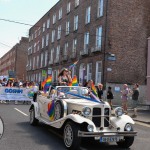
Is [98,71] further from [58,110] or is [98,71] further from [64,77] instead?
[58,110]

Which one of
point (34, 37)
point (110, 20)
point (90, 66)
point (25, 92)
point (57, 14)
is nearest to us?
point (25, 92)

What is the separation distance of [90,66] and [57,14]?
51.7ft

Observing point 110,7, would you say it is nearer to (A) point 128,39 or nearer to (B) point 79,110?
(A) point 128,39

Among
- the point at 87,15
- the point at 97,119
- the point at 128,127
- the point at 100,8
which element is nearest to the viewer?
the point at 97,119

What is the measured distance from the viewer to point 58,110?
8.64 meters

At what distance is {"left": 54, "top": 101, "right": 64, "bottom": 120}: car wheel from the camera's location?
332 inches

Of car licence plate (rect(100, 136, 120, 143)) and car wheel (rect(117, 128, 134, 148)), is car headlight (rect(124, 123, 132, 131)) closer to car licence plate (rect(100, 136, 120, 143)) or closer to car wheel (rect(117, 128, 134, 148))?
car wheel (rect(117, 128, 134, 148))

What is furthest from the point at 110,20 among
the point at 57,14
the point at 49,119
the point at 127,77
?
the point at 49,119

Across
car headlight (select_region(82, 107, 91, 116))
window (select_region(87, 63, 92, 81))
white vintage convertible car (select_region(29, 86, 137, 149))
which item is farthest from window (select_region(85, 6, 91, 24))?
car headlight (select_region(82, 107, 91, 116))

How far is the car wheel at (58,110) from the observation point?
332 inches

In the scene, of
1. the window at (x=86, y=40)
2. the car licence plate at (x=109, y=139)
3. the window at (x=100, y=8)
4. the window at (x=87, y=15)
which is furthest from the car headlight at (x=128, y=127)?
the window at (x=87, y=15)

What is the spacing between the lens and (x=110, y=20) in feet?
93.4

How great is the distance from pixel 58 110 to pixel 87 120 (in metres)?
1.36

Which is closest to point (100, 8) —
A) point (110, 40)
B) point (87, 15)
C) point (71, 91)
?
point (87, 15)
